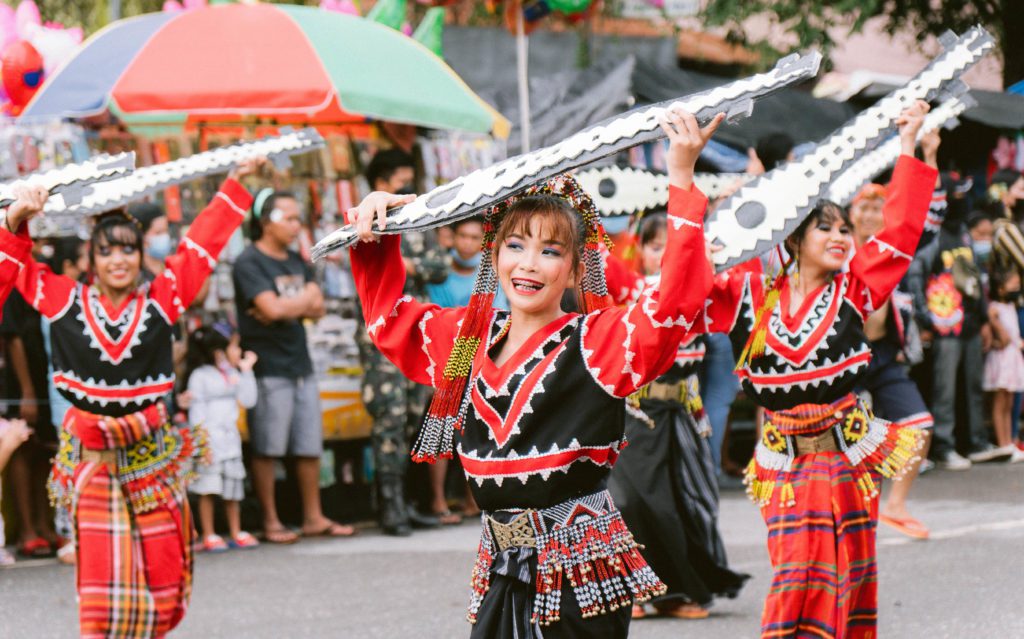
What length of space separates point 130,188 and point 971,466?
7604mm

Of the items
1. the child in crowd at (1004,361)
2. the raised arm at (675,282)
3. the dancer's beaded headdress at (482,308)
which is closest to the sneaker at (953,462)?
the child in crowd at (1004,361)

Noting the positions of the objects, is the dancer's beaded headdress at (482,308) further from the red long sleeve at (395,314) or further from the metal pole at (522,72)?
the metal pole at (522,72)

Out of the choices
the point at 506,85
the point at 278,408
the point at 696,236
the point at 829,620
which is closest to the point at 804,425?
the point at 829,620

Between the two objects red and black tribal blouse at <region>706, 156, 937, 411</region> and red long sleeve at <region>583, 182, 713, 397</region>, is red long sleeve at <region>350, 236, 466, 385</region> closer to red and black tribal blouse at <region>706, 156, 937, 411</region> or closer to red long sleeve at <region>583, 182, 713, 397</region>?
red long sleeve at <region>583, 182, 713, 397</region>

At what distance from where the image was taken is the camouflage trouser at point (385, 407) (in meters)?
8.23

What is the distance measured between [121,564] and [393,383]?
3310 mm

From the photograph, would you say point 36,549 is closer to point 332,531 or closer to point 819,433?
point 332,531

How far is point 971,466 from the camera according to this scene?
10.6 metres

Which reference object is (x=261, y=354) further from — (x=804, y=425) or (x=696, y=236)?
(x=696, y=236)

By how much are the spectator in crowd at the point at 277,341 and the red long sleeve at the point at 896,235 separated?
4132 mm

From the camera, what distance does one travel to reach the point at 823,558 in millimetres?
4535

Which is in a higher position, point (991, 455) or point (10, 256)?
point (10, 256)

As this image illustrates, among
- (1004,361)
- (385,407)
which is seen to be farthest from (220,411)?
(1004,361)

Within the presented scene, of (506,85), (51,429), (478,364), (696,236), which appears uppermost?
(506,85)
